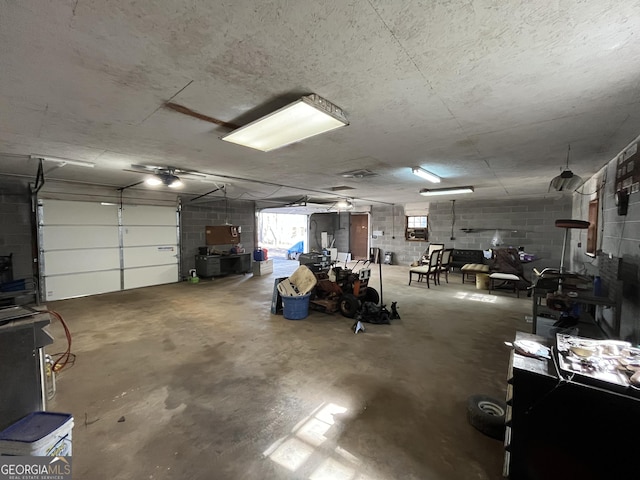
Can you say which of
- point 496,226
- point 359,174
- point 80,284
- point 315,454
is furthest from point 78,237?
point 496,226

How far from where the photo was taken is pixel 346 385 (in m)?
2.37

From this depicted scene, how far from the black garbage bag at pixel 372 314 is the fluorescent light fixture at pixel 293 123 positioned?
264cm

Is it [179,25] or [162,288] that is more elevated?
[179,25]

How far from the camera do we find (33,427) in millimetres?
1412

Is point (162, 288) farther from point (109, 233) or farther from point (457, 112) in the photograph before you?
point (457, 112)

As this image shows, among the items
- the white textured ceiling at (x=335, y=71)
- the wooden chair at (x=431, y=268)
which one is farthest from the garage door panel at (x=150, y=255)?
the wooden chair at (x=431, y=268)

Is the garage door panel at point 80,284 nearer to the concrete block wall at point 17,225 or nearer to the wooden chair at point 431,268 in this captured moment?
the concrete block wall at point 17,225

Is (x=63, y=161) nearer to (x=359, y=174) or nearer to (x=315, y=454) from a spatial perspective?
(x=359, y=174)

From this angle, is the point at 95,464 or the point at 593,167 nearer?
the point at 95,464

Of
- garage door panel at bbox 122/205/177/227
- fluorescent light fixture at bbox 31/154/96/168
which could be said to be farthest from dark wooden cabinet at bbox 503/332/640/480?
garage door panel at bbox 122/205/177/227

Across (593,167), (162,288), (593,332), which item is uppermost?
(593,167)

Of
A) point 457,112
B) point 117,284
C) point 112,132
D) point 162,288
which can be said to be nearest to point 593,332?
point 457,112

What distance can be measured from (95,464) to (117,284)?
544 cm

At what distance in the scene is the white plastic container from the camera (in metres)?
1.29
